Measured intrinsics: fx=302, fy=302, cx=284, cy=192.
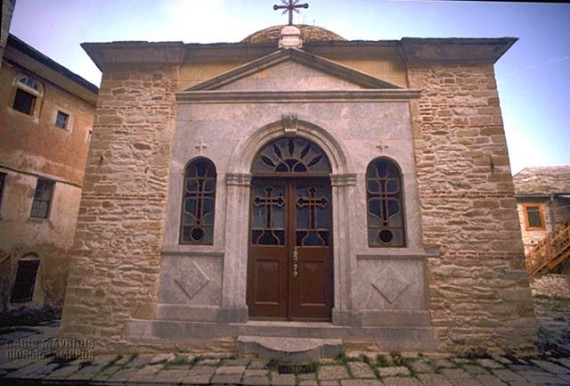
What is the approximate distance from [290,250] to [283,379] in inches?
75.2

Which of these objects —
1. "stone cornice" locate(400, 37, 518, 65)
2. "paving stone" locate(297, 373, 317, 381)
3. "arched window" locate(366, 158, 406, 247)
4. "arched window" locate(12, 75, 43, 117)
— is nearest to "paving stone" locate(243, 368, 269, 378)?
"paving stone" locate(297, 373, 317, 381)

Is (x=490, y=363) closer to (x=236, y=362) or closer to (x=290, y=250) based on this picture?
(x=290, y=250)

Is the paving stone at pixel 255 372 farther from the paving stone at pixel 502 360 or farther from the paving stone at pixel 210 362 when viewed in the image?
the paving stone at pixel 502 360

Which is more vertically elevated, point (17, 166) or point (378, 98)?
point (378, 98)

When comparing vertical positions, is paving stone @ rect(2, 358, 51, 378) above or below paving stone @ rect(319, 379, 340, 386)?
below

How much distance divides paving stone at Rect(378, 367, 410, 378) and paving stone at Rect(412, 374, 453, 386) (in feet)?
0.62

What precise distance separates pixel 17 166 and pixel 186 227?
19.7 ft

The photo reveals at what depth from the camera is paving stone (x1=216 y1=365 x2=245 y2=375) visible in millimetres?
3985

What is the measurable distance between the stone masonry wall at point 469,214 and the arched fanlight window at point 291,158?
1709mm

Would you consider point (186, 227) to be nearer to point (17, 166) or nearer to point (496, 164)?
point (496, 164)

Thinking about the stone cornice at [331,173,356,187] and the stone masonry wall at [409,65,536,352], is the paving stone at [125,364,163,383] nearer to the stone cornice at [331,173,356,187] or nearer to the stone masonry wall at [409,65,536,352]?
the stone cornice at [331,173,356,187]

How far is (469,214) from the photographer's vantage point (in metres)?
4.97

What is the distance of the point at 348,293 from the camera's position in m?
4.80

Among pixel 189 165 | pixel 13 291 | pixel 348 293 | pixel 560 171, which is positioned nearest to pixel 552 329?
pixel 348 293
